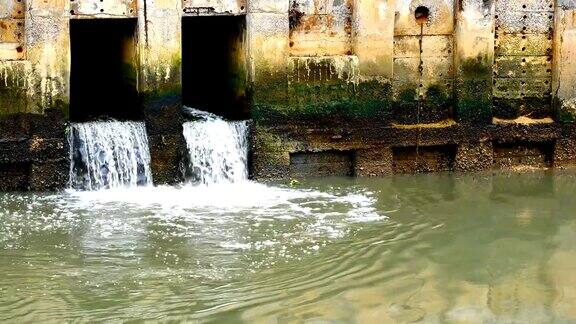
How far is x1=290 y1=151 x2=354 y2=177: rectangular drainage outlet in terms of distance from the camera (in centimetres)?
1245

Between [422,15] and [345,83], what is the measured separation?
4.36 ft

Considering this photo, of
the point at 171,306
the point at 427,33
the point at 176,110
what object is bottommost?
the point at 171,306

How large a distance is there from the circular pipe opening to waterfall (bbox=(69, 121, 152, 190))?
12.1 feet

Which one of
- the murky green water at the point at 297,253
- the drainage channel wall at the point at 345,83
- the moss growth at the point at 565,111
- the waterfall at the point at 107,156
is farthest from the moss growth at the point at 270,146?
the moss growth at the point at 565,111

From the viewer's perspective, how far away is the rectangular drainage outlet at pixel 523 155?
1302 centimetres

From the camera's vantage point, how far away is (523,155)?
1309cm

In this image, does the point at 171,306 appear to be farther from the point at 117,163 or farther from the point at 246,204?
the point at 117,163

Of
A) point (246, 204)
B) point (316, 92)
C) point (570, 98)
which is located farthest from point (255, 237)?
point (570, 98)

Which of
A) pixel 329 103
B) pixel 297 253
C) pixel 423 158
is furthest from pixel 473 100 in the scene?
pixel 297 253

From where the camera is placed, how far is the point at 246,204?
35.8ft

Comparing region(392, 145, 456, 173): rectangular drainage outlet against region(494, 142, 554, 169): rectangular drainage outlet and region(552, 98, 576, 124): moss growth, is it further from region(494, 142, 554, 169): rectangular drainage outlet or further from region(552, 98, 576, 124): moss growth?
region(552, 98, 576, 124): moss growth

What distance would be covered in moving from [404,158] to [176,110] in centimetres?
289

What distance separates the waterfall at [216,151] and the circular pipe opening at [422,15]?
2.50m

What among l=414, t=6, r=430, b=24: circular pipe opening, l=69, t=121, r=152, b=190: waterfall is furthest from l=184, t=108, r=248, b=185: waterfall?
l=414, t=6, r=430, b=24: circular pipe opening
